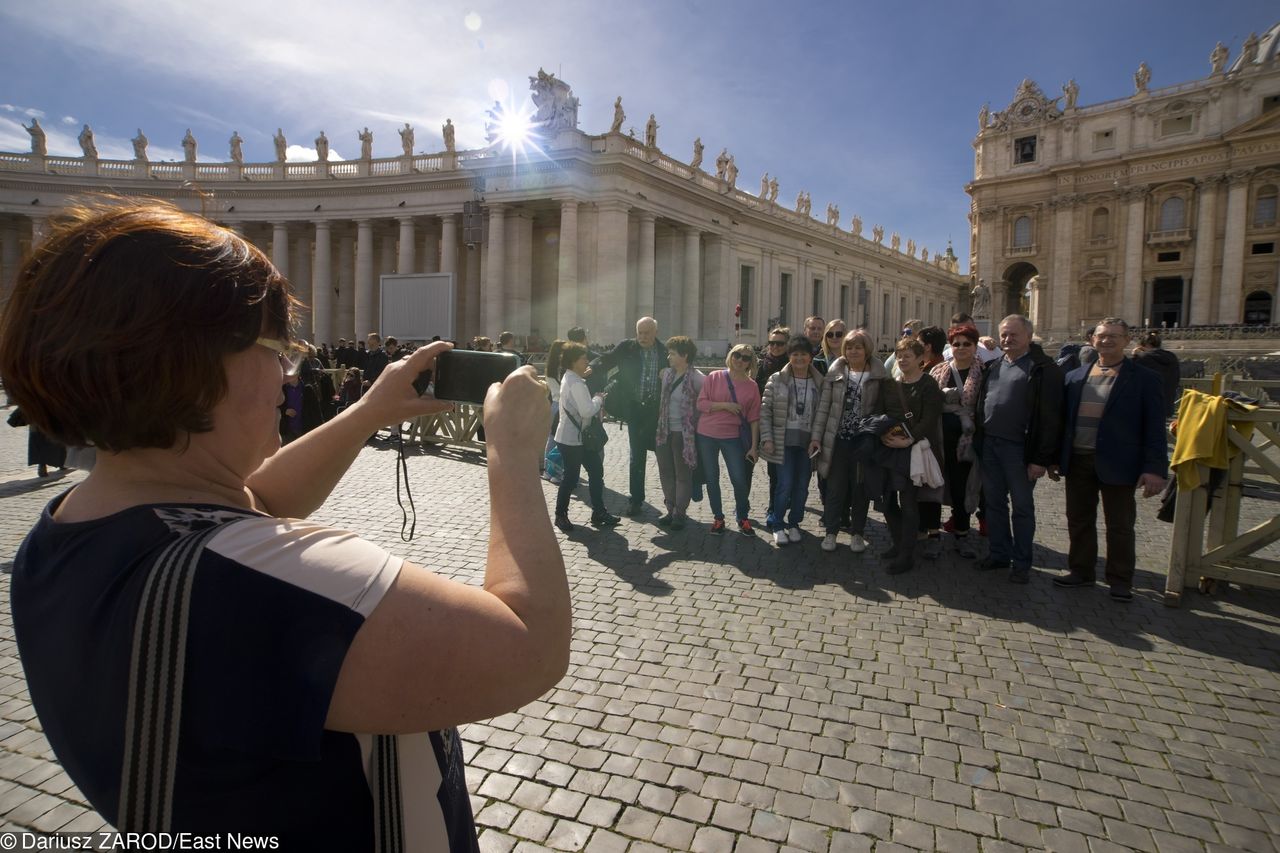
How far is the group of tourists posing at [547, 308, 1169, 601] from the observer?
5.57 meters

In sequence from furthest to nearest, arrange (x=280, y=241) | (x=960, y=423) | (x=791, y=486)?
(x=280, y=241), (x=791, y=486), (x=960, y=423)

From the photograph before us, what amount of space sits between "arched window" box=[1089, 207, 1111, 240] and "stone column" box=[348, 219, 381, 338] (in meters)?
48.3

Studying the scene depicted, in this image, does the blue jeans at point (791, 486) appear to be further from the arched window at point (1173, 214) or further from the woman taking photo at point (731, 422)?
the arched window at point (1173, 214)

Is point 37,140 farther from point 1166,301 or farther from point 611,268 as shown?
point 1166,301

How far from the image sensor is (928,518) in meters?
6.73

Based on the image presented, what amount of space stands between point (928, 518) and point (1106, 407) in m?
1.90

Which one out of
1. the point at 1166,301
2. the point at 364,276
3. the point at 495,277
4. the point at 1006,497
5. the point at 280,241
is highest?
the point at 1166,301

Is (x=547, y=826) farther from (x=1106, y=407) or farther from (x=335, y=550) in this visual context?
(x=1106, y=407)

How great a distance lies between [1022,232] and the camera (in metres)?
51.4

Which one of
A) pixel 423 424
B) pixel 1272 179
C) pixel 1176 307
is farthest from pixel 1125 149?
pixel 423 424

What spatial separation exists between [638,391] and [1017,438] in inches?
154

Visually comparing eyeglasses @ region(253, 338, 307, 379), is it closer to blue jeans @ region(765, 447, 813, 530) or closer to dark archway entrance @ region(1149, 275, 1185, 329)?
blue jeans @ region(765, 447, 813, 530)

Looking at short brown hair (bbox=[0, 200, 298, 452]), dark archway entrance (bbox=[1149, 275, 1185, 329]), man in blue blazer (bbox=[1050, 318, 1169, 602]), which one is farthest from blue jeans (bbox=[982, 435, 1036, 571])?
dark archway entrance (bbox=[1149, 275, 1185, 329])

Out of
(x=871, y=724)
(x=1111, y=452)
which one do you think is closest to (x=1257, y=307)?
(x=1111, y=452)
